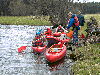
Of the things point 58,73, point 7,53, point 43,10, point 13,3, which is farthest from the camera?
point 13,3

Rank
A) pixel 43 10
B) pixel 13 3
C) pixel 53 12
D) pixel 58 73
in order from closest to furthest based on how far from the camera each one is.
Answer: pixel 58 73 < pixel 53 12 < pixel 43 10 < pixel 13 3

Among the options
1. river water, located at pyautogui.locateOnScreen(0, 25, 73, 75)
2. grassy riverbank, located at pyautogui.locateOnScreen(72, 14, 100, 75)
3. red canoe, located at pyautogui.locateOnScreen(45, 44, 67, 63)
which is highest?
grassy riverbank, located at pyautogui.locateOnScreen(72, 14, 100, 75)

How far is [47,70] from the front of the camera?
11281 millimetres

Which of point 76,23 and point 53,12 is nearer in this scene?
point 76,23

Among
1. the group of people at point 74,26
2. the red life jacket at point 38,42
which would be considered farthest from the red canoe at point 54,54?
the red life jacket at point 38,42

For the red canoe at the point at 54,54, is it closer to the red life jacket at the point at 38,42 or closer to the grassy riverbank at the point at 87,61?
the grassy riverbank at the point at 87,61

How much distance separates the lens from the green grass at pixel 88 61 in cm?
938

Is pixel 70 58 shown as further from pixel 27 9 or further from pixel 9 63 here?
pixel 27 9

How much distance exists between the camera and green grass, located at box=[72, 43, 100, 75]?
9383 mm

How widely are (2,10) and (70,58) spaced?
164ft

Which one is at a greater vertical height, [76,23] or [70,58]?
[76,23]

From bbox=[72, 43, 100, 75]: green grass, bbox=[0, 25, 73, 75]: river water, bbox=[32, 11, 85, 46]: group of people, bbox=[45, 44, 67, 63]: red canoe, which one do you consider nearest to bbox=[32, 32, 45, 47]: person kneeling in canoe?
bbox=[32, 11, 85, 46]: group of people

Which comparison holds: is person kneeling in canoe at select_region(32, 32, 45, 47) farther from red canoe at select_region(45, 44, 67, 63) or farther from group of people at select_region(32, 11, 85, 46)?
red canoe at select_region(45, 44, 67, 63)

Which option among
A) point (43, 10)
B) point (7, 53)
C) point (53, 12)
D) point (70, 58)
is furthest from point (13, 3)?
point (70, 58)
